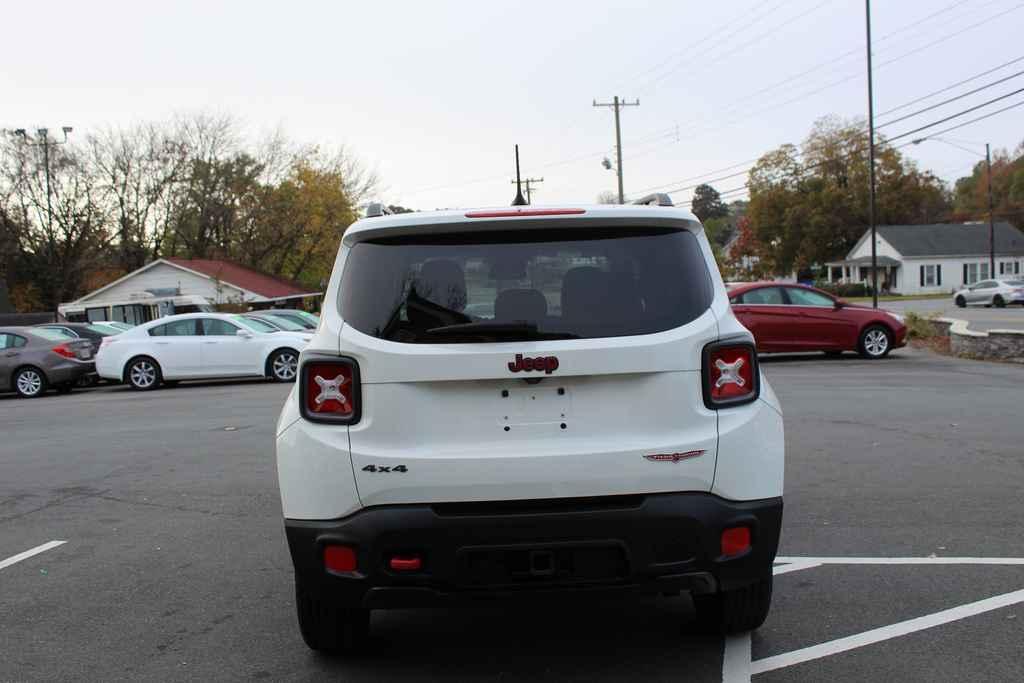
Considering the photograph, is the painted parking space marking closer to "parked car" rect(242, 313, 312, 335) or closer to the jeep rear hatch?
the jeep rear hatch

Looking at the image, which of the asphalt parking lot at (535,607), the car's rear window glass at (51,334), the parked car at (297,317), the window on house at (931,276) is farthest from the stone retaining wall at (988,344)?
the window on house at (931,276)

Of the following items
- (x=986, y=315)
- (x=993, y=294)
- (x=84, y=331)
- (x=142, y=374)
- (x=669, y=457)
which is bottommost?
(x=986, y=315)

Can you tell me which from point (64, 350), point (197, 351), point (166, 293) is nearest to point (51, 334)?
point (64, 350)

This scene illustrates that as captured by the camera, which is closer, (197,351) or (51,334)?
(197,351)

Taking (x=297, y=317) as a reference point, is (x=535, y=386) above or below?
above

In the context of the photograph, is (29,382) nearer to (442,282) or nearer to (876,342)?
(876,342)

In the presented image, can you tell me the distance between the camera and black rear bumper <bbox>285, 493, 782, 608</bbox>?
3572mm

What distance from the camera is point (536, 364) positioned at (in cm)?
361

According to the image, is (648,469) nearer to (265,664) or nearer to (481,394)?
(481,394)

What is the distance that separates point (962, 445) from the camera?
922 centimetres

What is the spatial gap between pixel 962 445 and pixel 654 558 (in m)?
6.68

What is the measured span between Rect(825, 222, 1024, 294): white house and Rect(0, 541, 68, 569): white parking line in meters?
77.2

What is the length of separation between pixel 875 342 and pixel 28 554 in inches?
679

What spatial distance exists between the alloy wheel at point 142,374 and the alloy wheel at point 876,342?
14.4m
